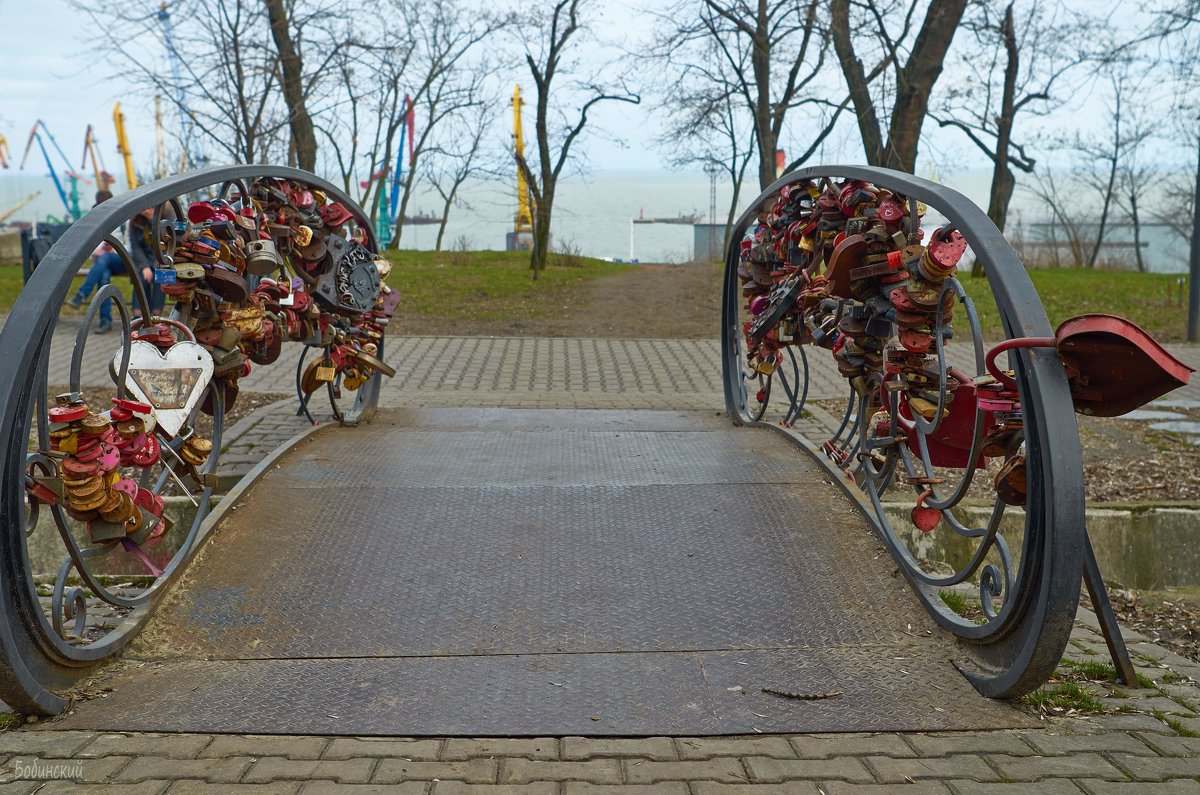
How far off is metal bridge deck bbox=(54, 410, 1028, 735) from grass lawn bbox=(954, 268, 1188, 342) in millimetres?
9612

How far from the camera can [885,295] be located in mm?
3826

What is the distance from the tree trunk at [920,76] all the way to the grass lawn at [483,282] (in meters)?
4.84

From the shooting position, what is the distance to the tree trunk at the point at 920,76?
12.9 meters

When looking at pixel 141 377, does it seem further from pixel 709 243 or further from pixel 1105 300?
pixel 709 243

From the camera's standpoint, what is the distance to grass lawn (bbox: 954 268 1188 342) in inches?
555

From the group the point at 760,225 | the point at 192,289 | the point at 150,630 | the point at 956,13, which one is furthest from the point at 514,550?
the point at 956,13

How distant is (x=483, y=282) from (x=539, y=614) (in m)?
13.5

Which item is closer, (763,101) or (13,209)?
(763,101)

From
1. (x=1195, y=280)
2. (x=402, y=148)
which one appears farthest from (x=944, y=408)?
(x=402, y=148)

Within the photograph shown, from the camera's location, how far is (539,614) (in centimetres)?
346

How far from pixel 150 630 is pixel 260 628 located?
335 mm

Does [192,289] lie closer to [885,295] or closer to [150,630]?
[150,630]

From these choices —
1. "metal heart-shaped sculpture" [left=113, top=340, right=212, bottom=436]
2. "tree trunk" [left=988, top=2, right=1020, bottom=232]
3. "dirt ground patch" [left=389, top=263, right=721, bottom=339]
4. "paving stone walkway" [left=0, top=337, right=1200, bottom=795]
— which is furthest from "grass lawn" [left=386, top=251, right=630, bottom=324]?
"paving stone walkway" [left=0, top=337, right=1200, bottom=795]

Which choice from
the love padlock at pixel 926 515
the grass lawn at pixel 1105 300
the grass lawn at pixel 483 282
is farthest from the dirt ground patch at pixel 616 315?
the love padlock at pixel 926 515
